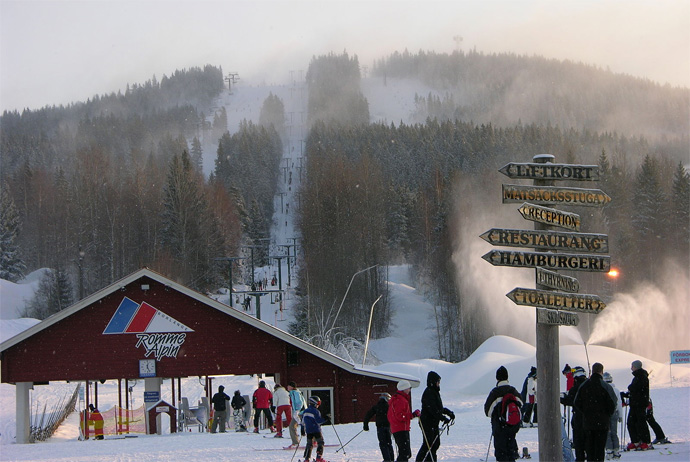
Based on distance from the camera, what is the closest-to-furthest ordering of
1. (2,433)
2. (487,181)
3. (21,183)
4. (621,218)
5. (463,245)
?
(2,433) → (463,245) → (621,218) → (487,181) → (21,183)

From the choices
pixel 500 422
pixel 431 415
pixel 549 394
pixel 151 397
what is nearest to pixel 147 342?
pixel 151 397

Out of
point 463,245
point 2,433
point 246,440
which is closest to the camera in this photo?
point 246,440

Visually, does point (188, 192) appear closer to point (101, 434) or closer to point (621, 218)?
point (621, 218)

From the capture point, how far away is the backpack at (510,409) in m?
10.7

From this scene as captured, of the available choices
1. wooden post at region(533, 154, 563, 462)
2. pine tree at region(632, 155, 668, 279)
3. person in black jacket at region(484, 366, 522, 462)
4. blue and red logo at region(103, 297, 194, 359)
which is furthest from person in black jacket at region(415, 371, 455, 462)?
pine tree at region(632, 155, 668, 279)

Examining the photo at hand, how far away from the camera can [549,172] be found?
937cm

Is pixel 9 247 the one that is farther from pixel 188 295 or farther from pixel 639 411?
pixel 639 411

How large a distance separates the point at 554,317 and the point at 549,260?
2.02 feet

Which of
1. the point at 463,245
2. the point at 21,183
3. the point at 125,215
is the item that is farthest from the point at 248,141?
the point at 463,245

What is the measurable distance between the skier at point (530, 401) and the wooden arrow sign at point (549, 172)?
898 cm

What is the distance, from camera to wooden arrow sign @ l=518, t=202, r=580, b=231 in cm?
907

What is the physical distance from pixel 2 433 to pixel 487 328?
35808 mm

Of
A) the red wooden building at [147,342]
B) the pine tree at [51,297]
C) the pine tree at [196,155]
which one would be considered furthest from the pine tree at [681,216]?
the pine tree at [196,155]

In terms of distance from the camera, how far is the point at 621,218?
65.4m
